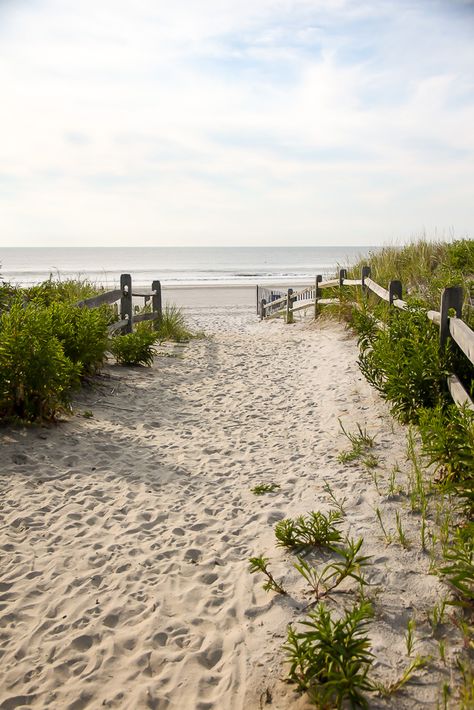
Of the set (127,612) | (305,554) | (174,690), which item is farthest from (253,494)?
(174,690)

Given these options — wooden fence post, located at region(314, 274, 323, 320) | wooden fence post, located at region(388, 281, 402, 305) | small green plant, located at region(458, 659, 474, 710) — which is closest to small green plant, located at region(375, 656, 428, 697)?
small green plant, located at region(458, 659, 474, 710)

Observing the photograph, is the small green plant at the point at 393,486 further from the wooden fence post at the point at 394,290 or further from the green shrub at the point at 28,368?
the wooden fence post at the point at 394,290

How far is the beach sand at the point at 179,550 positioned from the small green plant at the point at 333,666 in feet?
0.35

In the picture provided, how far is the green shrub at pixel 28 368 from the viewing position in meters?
5.83

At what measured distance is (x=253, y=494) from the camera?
4.74 m

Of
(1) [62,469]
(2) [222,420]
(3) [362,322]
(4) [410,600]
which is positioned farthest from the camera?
(3) [362,322]

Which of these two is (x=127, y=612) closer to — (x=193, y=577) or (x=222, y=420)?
(x=193, y=577)

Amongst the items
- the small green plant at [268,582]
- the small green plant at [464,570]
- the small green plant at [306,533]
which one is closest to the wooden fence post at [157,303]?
the small green plant at [306,533]

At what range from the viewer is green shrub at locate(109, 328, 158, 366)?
9.46 metres

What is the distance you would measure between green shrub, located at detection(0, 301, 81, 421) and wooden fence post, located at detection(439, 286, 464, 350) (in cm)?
410

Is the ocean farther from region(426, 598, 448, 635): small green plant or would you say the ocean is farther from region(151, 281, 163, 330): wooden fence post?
region(426, 598, 448, 635): small green plant

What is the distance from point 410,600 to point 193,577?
1.35 metres

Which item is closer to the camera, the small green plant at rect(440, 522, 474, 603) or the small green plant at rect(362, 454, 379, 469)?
the small green plant at rect(440, 522, 474, 603)

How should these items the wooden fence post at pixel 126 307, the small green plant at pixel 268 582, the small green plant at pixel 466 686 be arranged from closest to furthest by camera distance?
the small green plant at pixel 466 686, the small green plant at pixel 268 582, the wooden fence post at pixel 126 307
